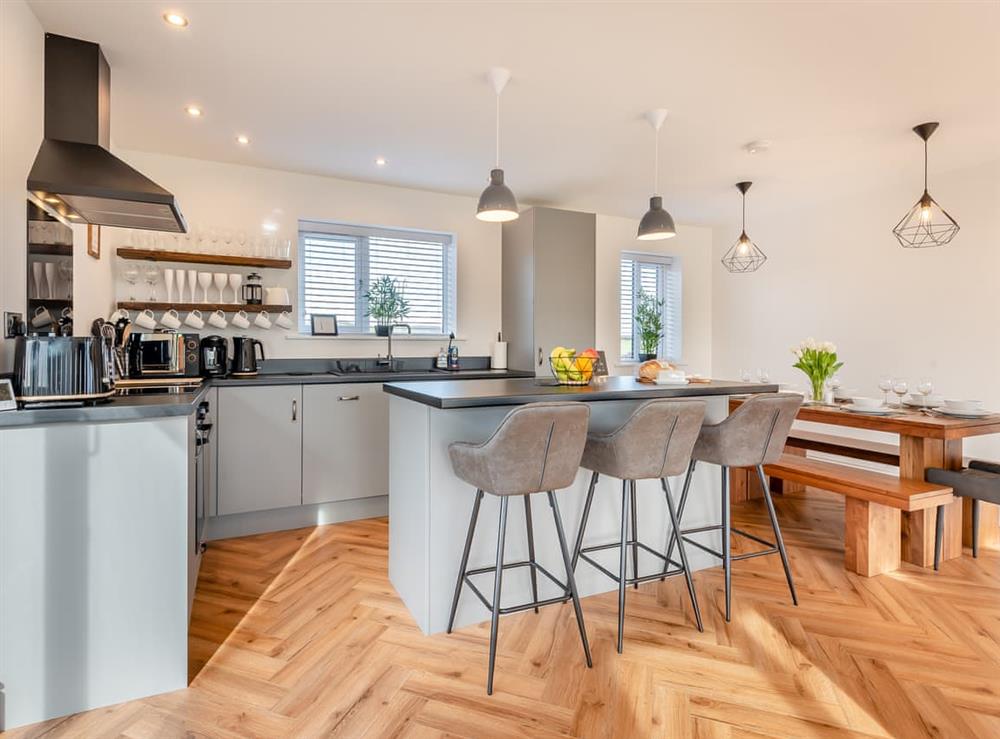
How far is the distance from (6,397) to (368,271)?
2.89 metres

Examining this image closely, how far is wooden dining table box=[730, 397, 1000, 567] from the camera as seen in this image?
2.88m

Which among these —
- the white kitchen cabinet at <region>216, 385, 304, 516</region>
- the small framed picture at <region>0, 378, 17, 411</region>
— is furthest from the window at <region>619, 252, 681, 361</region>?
the small framed picture at <region>0, 378, 17, 411</region>

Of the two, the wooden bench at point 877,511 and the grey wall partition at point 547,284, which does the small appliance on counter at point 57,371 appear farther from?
the wooden bench at point 877,511

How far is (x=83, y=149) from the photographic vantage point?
91.8 inches

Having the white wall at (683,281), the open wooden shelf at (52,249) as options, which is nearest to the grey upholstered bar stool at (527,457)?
the open wooden shelf at (52,249)

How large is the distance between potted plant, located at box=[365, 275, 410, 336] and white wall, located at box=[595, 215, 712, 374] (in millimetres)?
2050

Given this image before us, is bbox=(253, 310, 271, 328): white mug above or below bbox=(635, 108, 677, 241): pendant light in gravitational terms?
below

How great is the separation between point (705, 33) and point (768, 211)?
11.4 ft

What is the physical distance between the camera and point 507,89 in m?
2.77

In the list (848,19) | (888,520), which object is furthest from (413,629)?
(848,19)

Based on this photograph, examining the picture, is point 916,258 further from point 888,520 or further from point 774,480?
point 888,520

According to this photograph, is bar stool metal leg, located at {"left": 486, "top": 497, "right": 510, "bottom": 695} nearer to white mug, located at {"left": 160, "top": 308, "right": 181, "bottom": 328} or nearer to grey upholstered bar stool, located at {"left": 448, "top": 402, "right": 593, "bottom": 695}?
grey upholstered bar stool, located at {"left": 448, "top": 402, "right": 593, "bottom": 695}

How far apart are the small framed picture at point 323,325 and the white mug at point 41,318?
73.9 inches

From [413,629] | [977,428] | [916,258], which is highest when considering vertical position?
[916,258]
